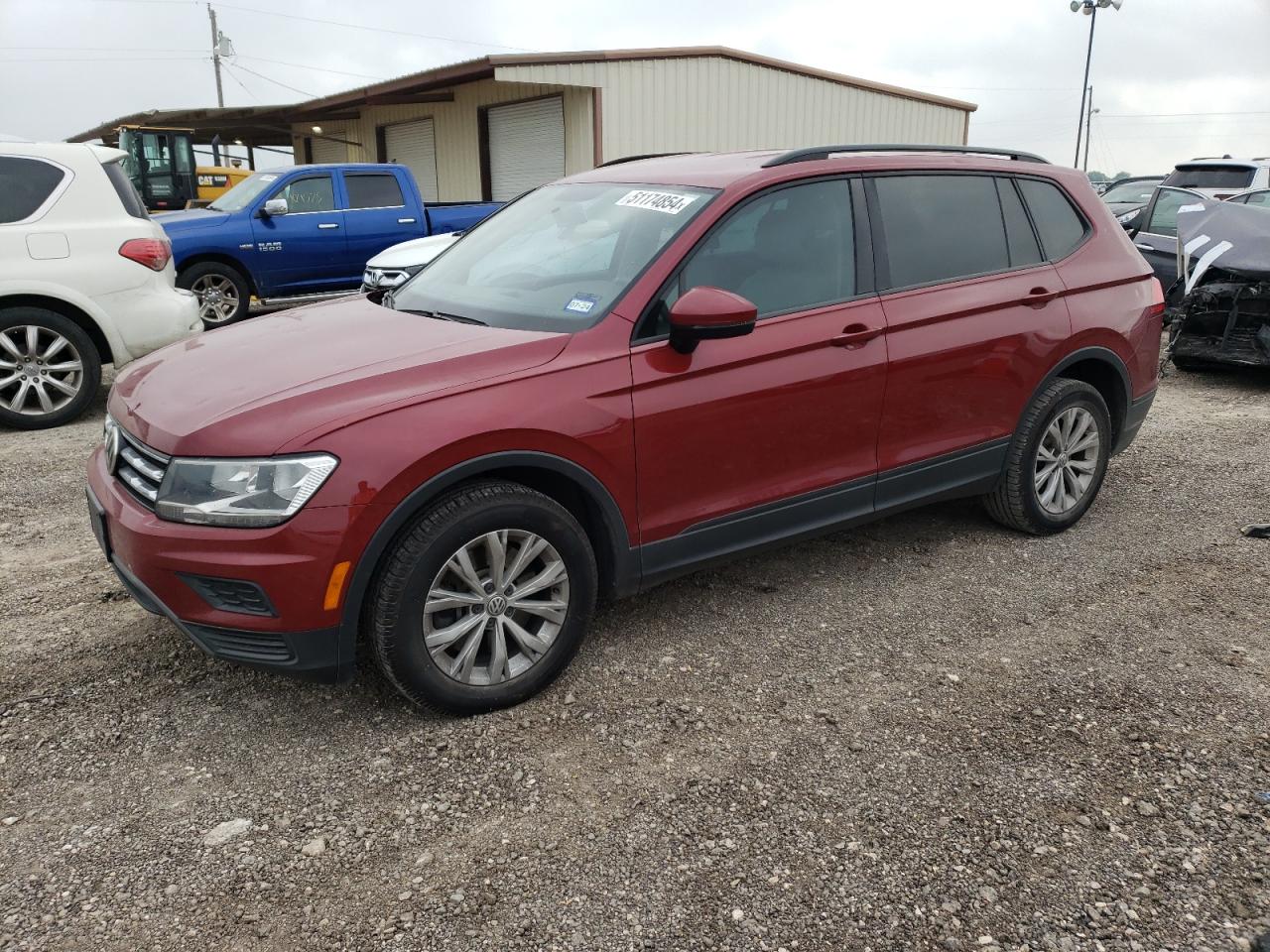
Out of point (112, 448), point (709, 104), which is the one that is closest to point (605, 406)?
point (112, 448)

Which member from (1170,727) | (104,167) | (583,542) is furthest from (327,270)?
(1170,727)

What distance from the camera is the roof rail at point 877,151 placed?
151 inches

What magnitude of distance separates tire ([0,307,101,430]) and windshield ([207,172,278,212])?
4833mm

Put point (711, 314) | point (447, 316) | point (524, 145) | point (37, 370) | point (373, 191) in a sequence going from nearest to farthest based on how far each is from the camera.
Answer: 1. point (711, 314)
2. point (447, 316)
3. point (37, 370)
4. point (373, 191)
5. point (524, 145)

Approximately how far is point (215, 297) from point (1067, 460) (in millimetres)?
9080

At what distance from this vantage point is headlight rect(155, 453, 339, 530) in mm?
2773

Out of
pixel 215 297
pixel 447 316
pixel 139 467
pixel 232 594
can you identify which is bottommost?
pixel 215 297

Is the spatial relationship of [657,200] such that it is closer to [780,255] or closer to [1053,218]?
[780,255]

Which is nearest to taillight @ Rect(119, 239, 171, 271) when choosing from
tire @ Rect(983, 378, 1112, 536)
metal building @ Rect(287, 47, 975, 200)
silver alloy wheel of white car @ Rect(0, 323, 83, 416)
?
silver alloy wheel of white car @ Rect(0, 323, 83, 416)

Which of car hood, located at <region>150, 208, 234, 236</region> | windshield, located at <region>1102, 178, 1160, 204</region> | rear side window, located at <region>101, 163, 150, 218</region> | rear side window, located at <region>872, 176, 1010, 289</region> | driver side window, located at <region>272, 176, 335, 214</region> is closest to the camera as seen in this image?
rear side window, located at <region>872, 176, 1010, 289</region>

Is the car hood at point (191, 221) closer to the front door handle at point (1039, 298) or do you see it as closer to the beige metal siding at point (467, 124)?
the beige metal siding at point (467, 124)

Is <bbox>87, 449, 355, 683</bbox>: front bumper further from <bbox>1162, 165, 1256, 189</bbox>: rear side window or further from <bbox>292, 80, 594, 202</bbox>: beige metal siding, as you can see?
<bbox>292, 80, 594, 202</bbox>: beige metal siding

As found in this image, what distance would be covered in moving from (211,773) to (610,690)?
1.24 metres

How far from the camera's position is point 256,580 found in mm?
2779
